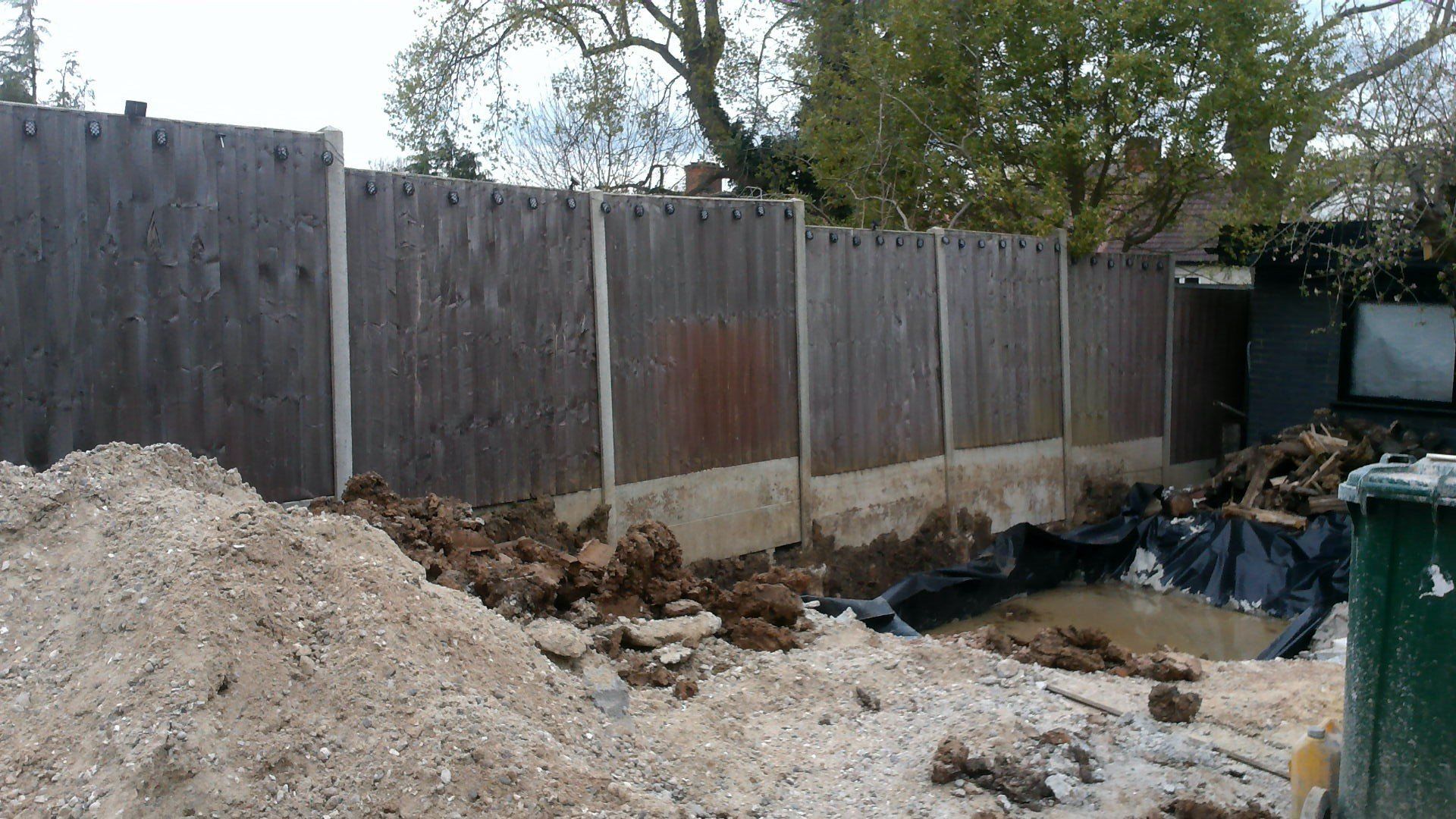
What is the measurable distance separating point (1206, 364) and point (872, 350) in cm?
542

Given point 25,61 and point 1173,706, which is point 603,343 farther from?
point 25,61

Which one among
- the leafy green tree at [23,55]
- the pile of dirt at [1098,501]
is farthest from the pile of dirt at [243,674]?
the leafy green tree at [23,55]

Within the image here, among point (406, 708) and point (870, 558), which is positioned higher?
point (406, 708)

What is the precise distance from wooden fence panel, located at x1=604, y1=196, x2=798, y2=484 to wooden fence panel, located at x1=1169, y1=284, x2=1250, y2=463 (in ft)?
19.2

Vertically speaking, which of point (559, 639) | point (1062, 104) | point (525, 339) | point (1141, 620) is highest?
point (1062, 104)

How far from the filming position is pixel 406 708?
3604mm

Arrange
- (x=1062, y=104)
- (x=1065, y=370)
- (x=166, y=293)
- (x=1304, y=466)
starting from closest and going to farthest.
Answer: (x=166, y=293)
(x=1304, y=466)
(x=1065, y=370)
(x=1062, y=104)

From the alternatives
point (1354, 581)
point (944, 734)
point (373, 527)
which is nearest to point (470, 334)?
point (373, 527)

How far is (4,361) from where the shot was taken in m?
4.89

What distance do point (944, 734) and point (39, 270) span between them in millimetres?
4197

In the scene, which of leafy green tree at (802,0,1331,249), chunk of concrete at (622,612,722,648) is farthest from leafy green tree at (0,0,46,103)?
chunk of concrete at (622,612,722,648)

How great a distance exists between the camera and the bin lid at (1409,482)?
11.5 ft

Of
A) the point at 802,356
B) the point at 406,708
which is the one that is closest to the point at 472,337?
the point at 802,356

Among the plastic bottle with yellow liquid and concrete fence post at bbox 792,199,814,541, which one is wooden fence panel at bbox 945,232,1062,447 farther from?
the plastic bottle with yellow liquid
